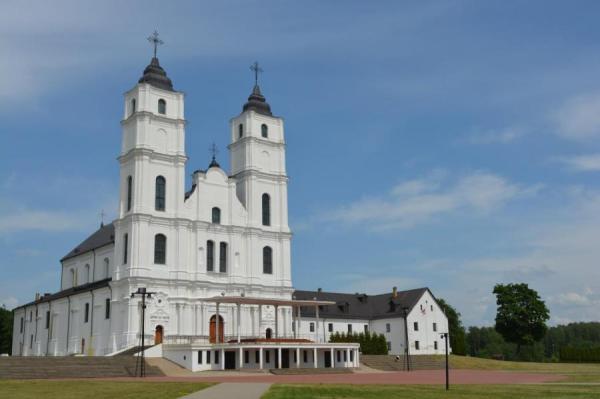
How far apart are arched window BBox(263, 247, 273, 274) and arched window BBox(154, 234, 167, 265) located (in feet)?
35.2

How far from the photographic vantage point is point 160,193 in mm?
62812

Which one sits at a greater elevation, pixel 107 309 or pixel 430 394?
pixel 107 309

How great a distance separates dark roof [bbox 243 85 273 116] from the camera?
7175 cm

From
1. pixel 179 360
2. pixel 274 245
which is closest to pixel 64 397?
pixel 179 360

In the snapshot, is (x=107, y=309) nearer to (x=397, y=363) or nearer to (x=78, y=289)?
(x=78, y=289)

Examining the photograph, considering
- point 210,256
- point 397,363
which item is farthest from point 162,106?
point 397,363

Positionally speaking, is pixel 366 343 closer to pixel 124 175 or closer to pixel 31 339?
pixel 124 175

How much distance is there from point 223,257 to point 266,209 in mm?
7185

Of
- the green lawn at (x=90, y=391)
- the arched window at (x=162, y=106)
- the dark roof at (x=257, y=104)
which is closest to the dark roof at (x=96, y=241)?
the arched window at (x=162, y=106)

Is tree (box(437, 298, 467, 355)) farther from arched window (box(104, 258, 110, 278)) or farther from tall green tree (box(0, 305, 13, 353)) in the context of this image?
tall green tree (box(0, 305, 13, 353))

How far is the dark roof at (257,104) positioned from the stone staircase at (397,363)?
90.4 feet

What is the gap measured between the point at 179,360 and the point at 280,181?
24.1m

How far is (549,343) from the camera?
147875 mm

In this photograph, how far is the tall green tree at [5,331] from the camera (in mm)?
90012
